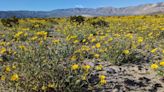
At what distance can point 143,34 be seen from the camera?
10.3 meters

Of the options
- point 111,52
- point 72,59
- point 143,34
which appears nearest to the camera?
point 72,59

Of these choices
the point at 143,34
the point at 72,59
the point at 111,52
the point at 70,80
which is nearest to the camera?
the point at 70,80

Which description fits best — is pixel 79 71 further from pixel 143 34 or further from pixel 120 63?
pixel 143 34

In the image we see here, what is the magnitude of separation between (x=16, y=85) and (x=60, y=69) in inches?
26.3

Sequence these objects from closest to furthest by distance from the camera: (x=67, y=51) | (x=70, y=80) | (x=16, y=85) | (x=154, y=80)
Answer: (x=16, y=85), (x=70, y=80), (x=154, y=80), (x=67, y=51)

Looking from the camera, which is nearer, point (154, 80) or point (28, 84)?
point (28, 84)

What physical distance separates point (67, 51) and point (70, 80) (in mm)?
1450

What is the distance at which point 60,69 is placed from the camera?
4.68 meters

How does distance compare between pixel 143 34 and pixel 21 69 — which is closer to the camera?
pixel 21 69

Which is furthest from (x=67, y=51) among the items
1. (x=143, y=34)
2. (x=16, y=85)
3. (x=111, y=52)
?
(x=143, y=34)

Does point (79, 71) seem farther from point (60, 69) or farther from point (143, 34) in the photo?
point (143, 34)

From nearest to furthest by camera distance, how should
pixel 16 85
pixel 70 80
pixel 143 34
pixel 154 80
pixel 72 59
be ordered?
1. pixel 16 85
2. pixel 70 80
3. pixel 72 59
4. pixel 154 80
5. pixel 143 34

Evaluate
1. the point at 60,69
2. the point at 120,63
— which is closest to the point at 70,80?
the point at 60,69

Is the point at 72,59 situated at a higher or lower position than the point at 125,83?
higher
